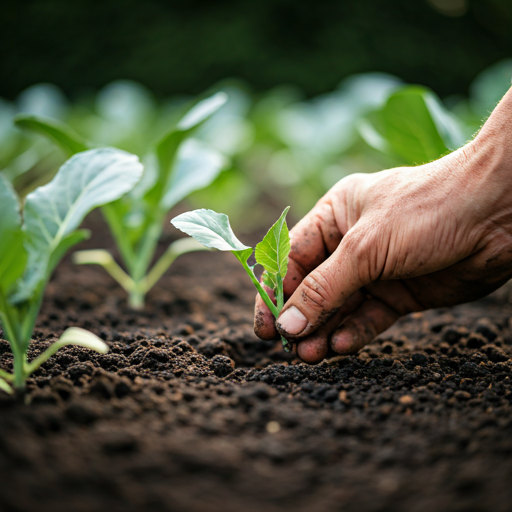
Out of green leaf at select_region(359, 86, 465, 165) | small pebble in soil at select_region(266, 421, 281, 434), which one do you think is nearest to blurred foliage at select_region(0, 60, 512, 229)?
green leaf at select_region(359, 86, 465, 165)

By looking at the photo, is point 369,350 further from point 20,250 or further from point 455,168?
point 20,250

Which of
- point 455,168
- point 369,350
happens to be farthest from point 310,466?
point 455,168

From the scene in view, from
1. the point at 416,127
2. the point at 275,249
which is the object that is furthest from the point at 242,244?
the point at 416,127

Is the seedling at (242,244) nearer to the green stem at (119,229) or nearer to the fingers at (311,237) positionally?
the fingers at (311,237)

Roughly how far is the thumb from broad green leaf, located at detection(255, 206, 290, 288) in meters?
0.06

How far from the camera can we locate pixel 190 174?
1490 millimetres

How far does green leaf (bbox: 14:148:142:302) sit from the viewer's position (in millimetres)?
801

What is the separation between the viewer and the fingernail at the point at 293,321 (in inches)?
36.4

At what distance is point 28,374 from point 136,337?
1.03ft

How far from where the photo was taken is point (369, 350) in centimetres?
111

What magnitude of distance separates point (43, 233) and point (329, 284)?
0.58m

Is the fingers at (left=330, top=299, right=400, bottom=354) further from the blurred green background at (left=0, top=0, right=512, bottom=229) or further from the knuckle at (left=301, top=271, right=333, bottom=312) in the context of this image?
the blurred green background at (left=0, top=0, right=512, bottom=229)

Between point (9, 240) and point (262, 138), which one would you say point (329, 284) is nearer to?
point (9, 240)

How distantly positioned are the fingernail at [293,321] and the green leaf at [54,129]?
2.73 ft
